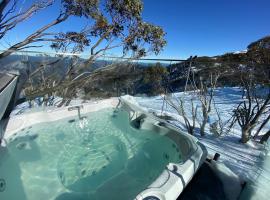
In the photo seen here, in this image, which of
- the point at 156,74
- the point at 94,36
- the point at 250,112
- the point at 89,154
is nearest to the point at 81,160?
the point at 89,154

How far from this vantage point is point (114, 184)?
230 centimetres

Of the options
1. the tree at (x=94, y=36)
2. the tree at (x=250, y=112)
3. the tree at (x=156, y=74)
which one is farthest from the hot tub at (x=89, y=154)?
the tree at (x=156, y=74)

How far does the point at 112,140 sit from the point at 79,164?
0.49m

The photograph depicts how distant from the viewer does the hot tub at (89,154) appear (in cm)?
202

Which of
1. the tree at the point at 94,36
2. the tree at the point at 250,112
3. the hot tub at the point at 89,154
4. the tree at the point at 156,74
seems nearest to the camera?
the hot tub at the point at 89,154

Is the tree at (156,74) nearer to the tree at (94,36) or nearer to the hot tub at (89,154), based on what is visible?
the tree at (94,36)

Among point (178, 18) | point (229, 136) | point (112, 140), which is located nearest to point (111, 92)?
point (178, 18)

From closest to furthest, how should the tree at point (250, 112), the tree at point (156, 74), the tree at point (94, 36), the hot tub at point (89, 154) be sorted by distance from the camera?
the hot tub at point (89, 154), the tree at point (250, 112), the tree at point (94, 36), the tree at point (156, 74)

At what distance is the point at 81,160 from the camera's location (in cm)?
248

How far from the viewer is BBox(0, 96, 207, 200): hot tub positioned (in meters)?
2.02

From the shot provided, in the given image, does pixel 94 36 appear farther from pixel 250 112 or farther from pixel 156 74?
pixel 250 112

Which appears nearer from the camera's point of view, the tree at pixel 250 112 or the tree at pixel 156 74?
the tree at pixel 250 112

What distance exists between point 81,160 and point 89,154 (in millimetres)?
118

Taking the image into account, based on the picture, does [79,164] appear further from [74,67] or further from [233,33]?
[233,33]
